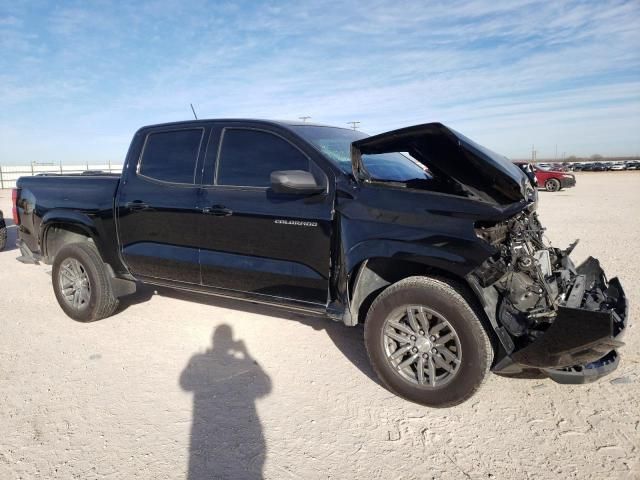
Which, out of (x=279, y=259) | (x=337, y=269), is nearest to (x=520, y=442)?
(x=337, y=269)

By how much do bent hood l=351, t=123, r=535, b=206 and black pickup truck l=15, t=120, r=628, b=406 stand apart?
0.01 meters

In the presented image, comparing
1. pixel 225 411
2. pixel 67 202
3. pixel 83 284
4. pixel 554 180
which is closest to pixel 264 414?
pixel 225 411

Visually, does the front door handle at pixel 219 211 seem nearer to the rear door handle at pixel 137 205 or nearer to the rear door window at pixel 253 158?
the rear door window at pixel 253 158

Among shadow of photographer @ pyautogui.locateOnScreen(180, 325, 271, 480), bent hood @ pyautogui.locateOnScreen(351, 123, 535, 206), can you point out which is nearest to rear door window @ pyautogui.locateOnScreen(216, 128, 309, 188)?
bent hood @ pyautogui.locateOnScreen(351, 123, 535, 206)

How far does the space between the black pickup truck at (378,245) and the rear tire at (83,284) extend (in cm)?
3

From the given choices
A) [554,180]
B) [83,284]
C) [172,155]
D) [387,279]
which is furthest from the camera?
[554,180]

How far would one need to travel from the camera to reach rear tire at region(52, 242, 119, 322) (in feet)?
15.0

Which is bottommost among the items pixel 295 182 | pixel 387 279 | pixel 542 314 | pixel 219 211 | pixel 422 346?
pixel 422 346

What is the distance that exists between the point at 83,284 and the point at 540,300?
171 inches

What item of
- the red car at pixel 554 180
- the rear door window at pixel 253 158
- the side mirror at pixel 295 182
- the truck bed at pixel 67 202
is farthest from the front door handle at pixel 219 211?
the red car at pixel 554 180

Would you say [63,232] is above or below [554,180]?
above

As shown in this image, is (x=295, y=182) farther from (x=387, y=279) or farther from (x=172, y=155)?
(x=172, y=155)

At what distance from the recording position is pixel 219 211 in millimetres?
3814

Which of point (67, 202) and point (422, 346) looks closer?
point (422, 346)
